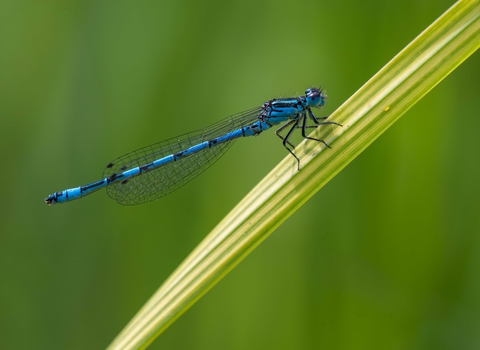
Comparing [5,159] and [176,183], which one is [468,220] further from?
[5,159]

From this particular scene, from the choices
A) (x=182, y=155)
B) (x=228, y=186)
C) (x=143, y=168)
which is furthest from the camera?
(x=143, y=168)

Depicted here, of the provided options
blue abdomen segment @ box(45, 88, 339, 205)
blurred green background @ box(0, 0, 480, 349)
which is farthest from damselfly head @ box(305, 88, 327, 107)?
blurred green background @ box(0, 0, 480, 349)

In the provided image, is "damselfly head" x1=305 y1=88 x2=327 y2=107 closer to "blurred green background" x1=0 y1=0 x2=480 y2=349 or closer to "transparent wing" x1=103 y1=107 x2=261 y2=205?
"blurred green background" x1=0 y1=0 x2=480 y2=349

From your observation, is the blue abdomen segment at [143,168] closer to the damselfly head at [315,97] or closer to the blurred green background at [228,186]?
the blurred green background at [228,186]

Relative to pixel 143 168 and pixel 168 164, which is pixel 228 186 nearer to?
pixel 168 164

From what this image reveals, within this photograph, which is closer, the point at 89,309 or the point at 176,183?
the point at 176,183

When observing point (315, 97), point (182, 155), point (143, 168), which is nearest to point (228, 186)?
point (182, 155)

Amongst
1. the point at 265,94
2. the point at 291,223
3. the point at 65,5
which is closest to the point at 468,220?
the point at 291,223
